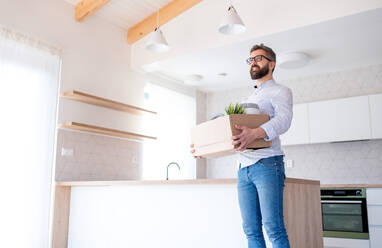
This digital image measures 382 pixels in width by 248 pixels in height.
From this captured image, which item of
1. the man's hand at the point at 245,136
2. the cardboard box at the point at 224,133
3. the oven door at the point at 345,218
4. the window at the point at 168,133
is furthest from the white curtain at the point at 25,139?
the oven door at the point at 345,218

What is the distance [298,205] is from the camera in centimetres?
240

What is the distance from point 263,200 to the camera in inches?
69.6

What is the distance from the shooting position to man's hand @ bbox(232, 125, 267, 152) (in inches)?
67.3

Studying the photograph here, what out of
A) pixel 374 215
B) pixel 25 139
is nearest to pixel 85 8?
pixel 25 139

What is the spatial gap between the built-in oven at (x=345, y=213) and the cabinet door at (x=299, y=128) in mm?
721

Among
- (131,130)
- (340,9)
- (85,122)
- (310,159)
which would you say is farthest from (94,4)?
(310,159)

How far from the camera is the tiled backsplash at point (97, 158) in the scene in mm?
3920

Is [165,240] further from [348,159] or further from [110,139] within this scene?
[348,159]

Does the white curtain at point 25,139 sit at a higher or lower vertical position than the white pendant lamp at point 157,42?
lower

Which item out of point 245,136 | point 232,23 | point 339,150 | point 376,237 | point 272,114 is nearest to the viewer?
point 245,136

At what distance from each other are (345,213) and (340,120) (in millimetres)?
1076

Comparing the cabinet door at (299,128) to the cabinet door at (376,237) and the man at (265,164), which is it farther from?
the man at (265,164)

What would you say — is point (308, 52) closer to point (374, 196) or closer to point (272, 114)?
point (374, 196)

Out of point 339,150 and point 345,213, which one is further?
point 339,150
